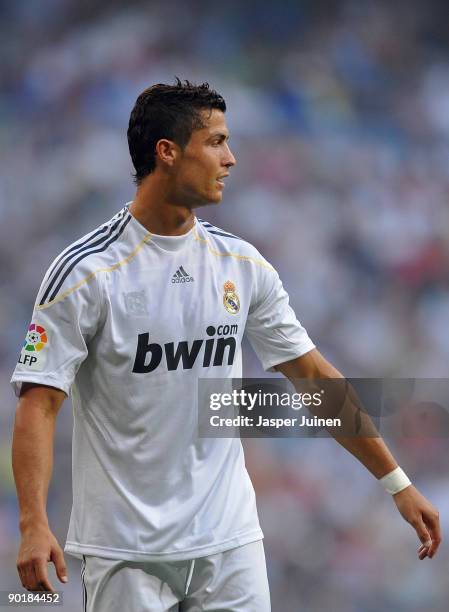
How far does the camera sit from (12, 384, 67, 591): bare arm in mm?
2055

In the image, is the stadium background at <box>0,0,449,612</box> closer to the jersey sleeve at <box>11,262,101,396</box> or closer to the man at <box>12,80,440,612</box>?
the man at <box>12,80,440,612</box>

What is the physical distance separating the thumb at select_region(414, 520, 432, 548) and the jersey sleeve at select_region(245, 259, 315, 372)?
1.64ft

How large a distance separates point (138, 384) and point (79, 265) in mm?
293

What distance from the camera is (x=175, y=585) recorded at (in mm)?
2340

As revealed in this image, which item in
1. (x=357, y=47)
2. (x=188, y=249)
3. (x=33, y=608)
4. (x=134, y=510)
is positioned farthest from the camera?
(x=357, y=47)

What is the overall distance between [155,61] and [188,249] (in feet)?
6.59

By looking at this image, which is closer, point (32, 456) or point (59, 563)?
point (59, 563)

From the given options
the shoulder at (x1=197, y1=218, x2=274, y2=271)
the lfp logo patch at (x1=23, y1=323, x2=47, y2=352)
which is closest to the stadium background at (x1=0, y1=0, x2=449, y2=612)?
the shoulder at (x1=197, y1=218, x2=274, y2=271)

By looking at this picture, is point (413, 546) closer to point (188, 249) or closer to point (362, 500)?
point (362, 500)

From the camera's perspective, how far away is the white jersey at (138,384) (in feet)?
7.48

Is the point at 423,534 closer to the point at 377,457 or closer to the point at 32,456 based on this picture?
the point at 377,457

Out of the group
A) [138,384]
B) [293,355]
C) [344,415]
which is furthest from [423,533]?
[138,384]

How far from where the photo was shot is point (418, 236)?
4340mm

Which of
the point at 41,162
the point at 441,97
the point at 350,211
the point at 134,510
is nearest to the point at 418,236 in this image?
the point at 350,211
